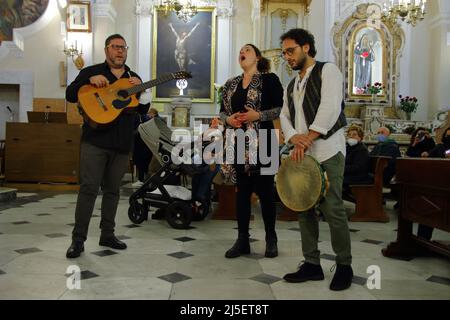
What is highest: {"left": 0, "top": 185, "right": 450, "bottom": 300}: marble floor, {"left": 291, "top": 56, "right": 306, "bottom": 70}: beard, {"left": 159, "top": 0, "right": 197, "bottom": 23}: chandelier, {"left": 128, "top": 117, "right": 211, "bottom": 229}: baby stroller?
{"left": 159, "top": 0, "right": 197, "bottom": 23}: chandelier

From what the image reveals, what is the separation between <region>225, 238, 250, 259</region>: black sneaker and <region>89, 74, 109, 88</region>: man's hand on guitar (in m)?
1.43

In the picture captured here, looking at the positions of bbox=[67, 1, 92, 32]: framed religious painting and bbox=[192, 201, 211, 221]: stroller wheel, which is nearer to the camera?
bbox=[192, 201, 211, 221]: stroller wheel

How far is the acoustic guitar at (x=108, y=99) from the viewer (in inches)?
115

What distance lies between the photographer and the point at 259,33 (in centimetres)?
1022

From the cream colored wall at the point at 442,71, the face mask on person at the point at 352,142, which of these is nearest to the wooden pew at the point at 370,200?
the face mask on person at the point at 352,142

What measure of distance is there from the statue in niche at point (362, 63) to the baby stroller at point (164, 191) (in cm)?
847

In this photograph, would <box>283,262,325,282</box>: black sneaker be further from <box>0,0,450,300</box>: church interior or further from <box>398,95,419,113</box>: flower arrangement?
<box>398,95,419,113</box>: flower arrangement

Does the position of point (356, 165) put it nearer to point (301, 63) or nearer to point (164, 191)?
point (164, 191)

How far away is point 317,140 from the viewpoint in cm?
235

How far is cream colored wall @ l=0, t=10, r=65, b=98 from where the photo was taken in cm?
1095

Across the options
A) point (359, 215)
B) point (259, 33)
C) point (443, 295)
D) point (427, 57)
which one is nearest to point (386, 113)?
point (427, 57)

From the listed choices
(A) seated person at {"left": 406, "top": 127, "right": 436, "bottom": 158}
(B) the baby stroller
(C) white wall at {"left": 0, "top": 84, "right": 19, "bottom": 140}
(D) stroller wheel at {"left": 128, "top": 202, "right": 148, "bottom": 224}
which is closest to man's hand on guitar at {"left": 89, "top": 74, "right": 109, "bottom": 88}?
(B) the baby stroller

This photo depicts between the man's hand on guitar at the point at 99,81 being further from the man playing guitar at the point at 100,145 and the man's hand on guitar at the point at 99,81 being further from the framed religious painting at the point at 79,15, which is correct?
the framed religious painting at the point at 79,15

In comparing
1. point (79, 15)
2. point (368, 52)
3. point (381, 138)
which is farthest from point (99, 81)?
point (368, 52)
